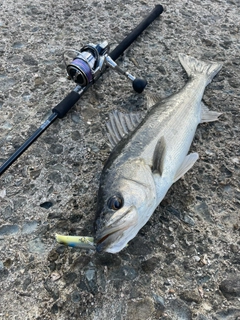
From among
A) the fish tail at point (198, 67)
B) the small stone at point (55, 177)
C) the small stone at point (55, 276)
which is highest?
the fish tail at point (198, 67)

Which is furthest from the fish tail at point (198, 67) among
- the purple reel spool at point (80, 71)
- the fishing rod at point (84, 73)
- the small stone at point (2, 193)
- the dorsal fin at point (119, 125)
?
the small stone at point (2, 193)

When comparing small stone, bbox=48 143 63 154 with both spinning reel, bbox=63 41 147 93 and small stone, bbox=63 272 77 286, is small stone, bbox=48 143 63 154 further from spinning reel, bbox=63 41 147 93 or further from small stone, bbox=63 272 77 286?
small stone, bbox=63 272 77 286

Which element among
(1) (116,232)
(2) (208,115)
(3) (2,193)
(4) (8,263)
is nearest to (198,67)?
(2) (208,115)

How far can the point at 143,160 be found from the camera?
2172 millimetres

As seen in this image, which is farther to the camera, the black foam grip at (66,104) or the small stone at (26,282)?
the black foam grip at (66,104)

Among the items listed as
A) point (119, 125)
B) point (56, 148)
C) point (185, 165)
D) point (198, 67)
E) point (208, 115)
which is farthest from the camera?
point (198, 67)

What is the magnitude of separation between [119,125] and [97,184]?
491 mm

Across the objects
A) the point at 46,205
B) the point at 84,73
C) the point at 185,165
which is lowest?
the point at 46,205

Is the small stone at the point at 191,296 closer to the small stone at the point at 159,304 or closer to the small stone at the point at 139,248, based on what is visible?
the small stone at the point at 159,304

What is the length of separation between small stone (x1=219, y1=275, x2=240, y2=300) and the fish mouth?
0.67 meters

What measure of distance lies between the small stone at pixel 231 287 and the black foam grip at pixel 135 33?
223 centimetres

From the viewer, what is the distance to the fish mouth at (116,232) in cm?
174

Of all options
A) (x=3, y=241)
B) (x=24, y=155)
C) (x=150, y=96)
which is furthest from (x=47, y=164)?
(x=150, y=96)

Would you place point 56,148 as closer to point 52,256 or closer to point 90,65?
point 90,65
